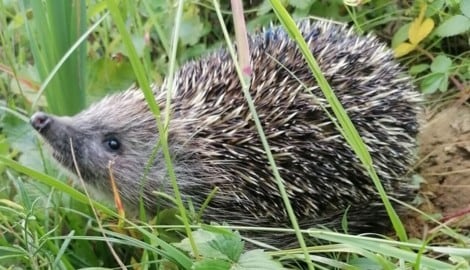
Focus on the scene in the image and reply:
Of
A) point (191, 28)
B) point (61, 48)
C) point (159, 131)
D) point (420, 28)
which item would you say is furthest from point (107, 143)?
point (420, 28)

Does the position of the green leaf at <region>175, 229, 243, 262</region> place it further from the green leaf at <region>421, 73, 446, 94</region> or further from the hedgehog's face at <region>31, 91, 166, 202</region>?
the green leaf at <region>421, 73, 446, 94</region>

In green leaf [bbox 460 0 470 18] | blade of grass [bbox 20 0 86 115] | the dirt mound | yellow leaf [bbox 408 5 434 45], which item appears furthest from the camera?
yellow leaf [bbox 408 5 434 45]

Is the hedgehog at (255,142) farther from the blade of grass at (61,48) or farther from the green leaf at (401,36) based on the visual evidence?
the green leaf at (401,36)

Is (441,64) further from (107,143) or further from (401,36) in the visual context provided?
(107,143)

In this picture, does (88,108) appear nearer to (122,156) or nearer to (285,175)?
(122,156)

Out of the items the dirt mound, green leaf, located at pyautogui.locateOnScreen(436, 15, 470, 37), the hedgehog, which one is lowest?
the dirt mound

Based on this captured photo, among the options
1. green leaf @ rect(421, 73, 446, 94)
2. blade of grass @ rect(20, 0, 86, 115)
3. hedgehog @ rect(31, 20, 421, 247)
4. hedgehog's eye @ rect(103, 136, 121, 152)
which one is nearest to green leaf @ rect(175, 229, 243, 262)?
hedgehog @ rect(31, 20, 421, 247)

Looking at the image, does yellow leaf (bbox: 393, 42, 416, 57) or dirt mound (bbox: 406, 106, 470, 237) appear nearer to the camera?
dirt mound (bbox: 406, 106, 470, 237)

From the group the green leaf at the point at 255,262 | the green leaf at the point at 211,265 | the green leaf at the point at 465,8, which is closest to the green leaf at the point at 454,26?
the green leaf at the point at 465,8
